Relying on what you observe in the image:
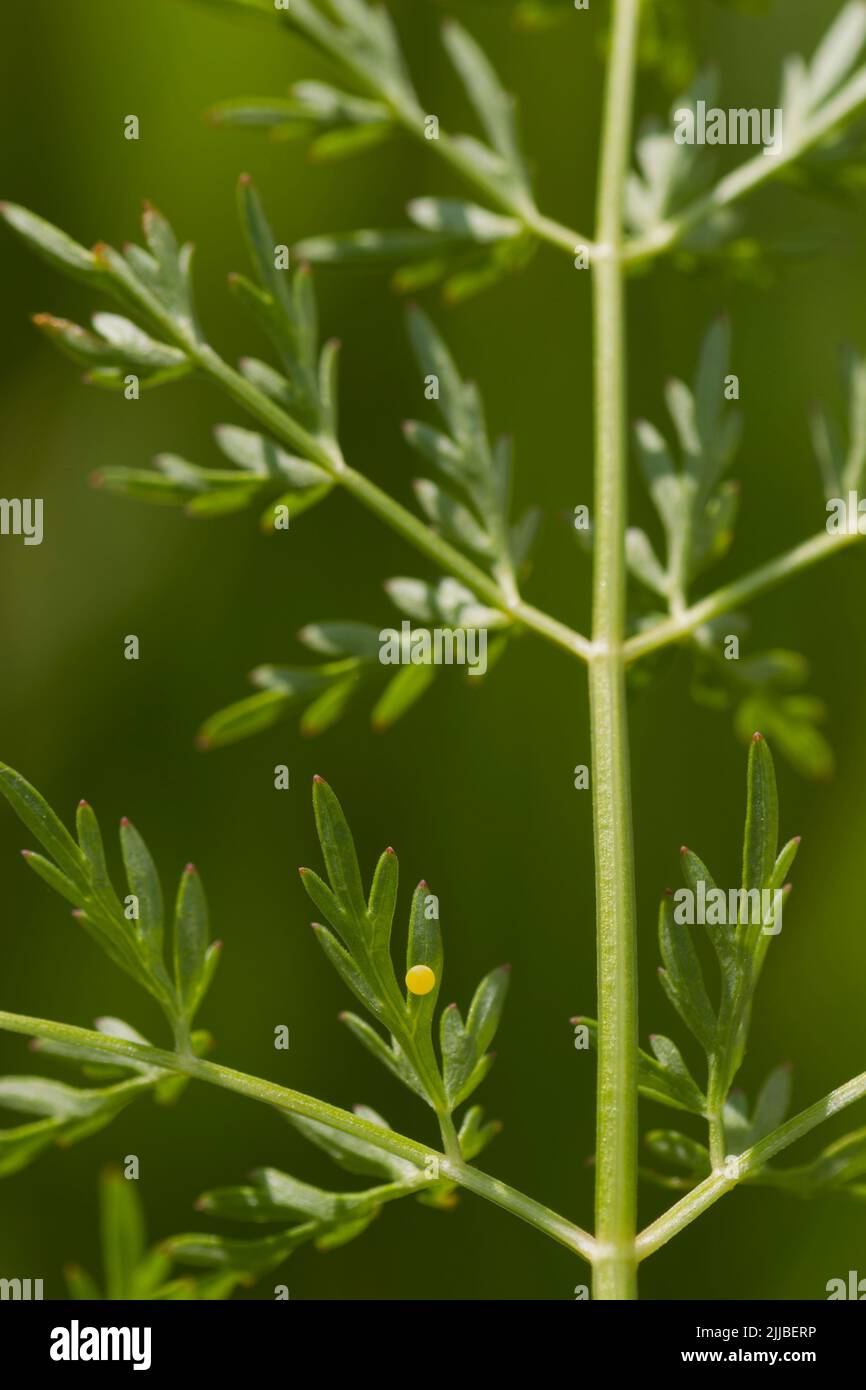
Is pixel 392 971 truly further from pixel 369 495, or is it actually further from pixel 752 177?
pixel 752 177

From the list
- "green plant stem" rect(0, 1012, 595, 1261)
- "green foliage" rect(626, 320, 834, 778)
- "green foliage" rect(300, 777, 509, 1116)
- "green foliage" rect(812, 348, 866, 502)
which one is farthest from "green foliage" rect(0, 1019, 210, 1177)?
"green foliage" rect(812, 348, 866, 502)

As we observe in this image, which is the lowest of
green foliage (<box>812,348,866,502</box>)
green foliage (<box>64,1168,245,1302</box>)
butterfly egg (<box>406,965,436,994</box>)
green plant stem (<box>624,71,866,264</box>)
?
green foliage (<box>64,1168,245,1302</box>)

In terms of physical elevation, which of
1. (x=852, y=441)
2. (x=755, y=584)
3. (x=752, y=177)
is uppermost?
(x=752, y=177)

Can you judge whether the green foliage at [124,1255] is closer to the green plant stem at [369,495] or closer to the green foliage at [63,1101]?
the green foliage at [63,1101]

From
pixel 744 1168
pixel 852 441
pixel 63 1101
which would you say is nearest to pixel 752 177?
pixel 852 441

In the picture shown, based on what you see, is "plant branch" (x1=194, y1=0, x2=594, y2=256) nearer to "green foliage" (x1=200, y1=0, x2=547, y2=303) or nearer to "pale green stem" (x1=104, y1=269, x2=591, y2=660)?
"green foliage" (x1=200, y1=0, x2=547, y2=303)
